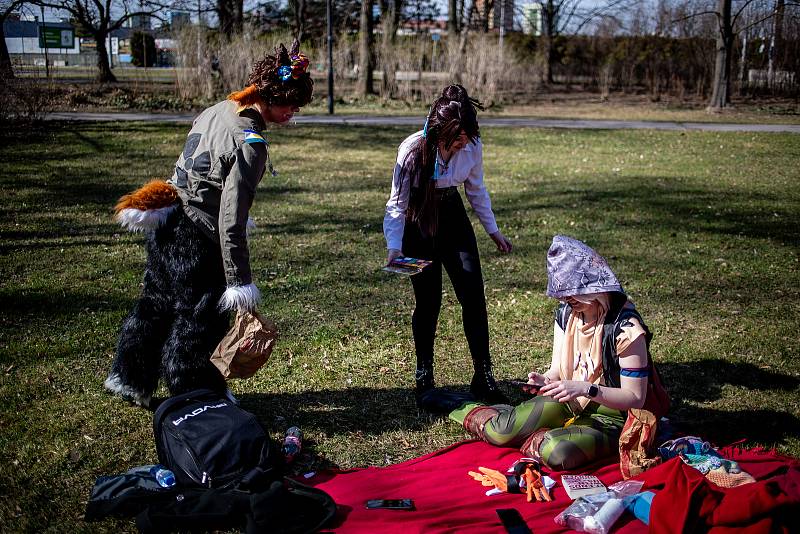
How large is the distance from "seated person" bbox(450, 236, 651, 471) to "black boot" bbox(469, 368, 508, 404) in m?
0.45

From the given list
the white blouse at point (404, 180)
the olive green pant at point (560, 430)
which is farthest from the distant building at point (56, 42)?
the olive green pant at point (560, 430)

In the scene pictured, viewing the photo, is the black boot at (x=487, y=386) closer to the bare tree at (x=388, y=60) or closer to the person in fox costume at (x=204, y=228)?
the person in fox costume at (x=204, y=228)

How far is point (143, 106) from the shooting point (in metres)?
21.1

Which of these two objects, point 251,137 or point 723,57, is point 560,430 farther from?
point 723,57

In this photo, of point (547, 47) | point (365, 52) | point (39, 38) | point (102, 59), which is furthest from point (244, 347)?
point (547, 47)

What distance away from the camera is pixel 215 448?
3.43 metres

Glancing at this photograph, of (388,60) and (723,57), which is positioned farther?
(388,60)

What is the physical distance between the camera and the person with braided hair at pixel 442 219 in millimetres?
4203

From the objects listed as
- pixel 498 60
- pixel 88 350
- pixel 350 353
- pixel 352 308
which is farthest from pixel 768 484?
pixel 498 60

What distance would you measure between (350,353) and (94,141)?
1142cm

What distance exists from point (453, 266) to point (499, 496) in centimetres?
148

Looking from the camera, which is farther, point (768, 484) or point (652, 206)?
point (652, 206)

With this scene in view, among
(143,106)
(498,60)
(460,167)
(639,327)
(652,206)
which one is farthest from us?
(498,60)

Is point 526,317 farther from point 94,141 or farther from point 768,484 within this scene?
point 94,141
